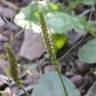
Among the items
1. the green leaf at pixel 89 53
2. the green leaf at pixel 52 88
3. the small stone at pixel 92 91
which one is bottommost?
the small stone at pixel 92 91

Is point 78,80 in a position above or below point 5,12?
below

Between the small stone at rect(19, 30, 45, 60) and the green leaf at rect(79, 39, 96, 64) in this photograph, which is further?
the small stone at rect(19, 30, 45, 60)

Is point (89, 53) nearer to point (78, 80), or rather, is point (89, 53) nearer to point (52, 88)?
point (78, 80)

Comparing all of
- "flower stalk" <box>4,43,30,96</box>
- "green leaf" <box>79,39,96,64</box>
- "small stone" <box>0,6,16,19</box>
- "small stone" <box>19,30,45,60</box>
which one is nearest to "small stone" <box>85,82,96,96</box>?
"green leaf" <box>79,39,96,64</box>

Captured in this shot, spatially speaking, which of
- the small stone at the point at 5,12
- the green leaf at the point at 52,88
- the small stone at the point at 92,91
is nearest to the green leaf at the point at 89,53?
the small stone at the point at 92,91

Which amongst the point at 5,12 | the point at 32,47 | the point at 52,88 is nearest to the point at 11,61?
the point at 52,88

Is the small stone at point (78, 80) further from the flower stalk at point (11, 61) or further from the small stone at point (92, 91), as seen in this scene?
the flower stalk at point (11, 61)

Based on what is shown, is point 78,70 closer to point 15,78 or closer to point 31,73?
point 31,73

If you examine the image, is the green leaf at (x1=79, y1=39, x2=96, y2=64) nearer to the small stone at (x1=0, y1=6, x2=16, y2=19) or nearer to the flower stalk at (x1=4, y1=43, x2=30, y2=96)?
the flower stalk at (x1=4, y1=43, x2=30, y2=96)
